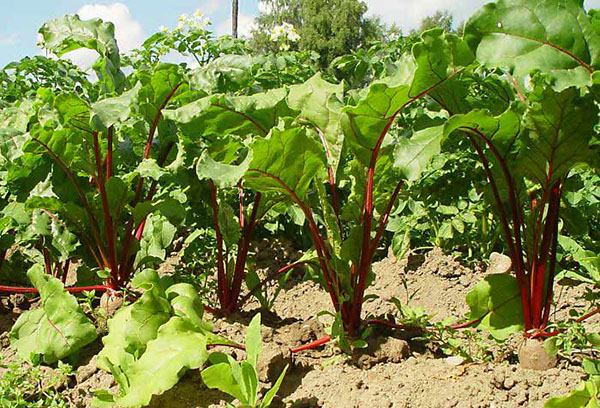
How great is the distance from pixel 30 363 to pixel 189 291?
0.67 meters

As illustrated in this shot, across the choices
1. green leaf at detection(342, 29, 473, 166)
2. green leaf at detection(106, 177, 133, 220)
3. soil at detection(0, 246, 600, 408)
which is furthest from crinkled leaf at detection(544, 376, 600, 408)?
green leaf at detection(106, 177, 133, 220)

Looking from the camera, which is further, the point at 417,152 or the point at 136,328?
the point at 136,328

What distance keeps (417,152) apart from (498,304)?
67 centimetres

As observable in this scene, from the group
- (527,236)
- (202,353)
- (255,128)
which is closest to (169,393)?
(202,353)

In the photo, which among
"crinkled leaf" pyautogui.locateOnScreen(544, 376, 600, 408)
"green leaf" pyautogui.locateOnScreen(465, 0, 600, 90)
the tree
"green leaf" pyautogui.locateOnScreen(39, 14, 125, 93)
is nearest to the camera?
"crinkled leaf" pyautogui.locateOnScreen(544, 376, 600, 408)

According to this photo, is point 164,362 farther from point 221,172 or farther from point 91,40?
point 91,40

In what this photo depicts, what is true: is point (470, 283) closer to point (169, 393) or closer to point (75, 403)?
point (169, 393)

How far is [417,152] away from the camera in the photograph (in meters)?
1.52

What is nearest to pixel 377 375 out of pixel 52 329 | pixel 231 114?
pixel 231 114

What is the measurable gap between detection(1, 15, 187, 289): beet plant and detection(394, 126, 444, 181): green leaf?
930 millimetres

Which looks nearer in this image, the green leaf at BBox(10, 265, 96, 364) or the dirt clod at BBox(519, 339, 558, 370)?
the dirt clod at BBox(519, 339, 558, 370)

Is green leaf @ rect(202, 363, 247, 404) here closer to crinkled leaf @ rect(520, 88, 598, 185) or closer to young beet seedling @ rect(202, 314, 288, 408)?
Answer: young beet seedling @ rect(202, 314, 288, 408)

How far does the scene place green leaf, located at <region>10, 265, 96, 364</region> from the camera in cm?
208

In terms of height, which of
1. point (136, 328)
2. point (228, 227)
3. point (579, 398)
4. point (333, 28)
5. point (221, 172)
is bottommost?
point (579, 398)
